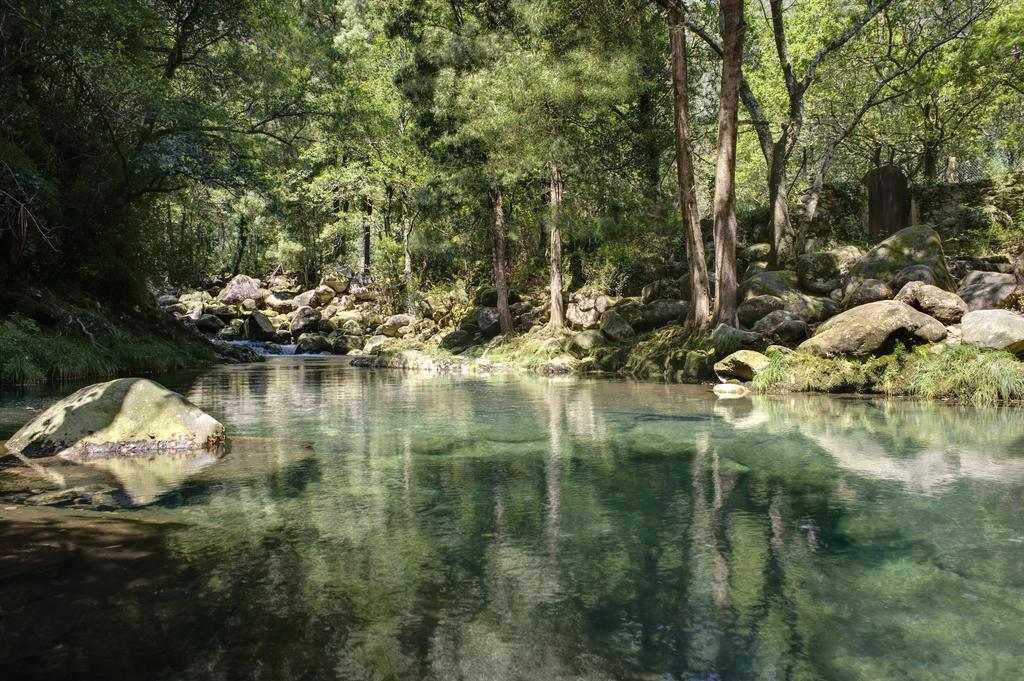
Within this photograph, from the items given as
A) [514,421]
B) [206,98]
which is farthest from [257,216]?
[514,421]

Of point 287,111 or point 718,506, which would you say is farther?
point 287,111

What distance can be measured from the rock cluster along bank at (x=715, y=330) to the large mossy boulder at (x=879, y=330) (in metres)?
0.02

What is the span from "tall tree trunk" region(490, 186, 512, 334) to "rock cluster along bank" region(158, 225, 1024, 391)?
0.65m

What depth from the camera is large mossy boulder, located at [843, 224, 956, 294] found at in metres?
14.3

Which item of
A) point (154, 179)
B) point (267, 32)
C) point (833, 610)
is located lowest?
point (833, 610)

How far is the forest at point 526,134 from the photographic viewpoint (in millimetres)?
14797

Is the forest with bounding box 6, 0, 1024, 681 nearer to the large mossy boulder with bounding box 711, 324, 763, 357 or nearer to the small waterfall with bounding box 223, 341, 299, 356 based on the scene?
the large mossy boulder with bounding box 711, 324, 763, 357

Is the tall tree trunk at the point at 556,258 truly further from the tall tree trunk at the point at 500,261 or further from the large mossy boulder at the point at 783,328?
the large mossy boulder at the point at 783,328

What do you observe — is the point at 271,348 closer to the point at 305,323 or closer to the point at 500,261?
the point at 305,323

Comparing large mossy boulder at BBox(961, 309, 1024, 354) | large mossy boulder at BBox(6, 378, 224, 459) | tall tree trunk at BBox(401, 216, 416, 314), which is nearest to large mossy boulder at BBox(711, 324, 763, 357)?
large mossy boulder at BBox(961, 309, 1024, 354)

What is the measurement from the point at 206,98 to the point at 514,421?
13876mm

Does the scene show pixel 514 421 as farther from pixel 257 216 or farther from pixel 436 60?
pixel 257 216

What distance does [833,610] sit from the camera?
3.35 metres

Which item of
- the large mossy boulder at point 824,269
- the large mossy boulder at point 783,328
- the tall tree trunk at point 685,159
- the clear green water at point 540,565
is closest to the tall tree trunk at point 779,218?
the large mossy boulder at point 824,269
